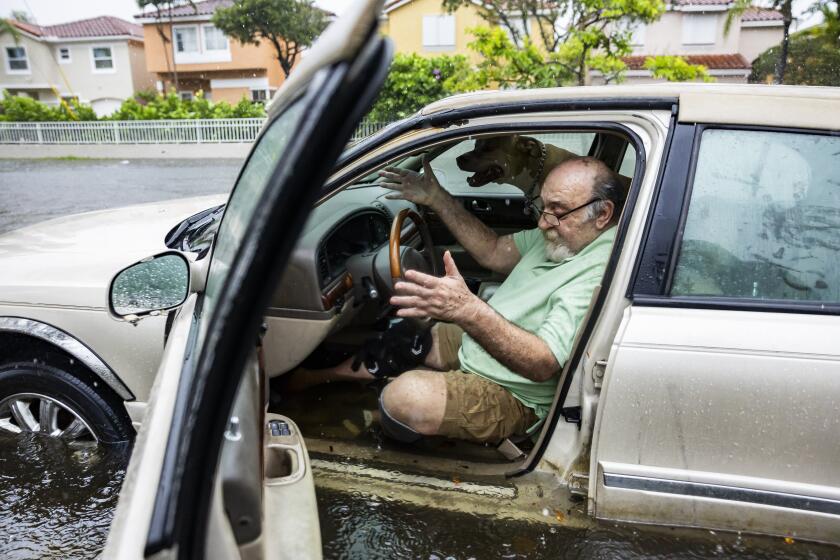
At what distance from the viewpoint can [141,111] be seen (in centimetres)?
2150

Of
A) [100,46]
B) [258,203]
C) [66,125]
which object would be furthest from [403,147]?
[100,46]

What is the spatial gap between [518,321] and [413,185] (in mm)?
900

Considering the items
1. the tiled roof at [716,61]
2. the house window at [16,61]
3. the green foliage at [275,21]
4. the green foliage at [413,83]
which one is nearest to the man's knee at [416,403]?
the green foliage at [413,83]

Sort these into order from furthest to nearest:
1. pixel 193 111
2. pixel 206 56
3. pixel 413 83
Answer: pixel 206 56, pixel 193 111, pixel 413 83

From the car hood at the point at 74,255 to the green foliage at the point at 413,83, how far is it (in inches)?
612

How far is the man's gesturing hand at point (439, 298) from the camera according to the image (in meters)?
1.80

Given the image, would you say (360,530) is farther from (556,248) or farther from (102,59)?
(102,59)

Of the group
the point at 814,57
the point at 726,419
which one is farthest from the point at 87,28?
the point at 726,419

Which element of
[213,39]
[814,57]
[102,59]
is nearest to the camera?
[814,57]

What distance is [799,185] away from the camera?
167 centimetres

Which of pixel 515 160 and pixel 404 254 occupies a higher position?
pixel 515 160

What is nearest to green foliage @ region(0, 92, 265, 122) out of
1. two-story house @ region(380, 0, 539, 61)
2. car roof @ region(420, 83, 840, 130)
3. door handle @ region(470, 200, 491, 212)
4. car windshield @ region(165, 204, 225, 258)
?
two-story house @ region(380, 0, 539, 61)

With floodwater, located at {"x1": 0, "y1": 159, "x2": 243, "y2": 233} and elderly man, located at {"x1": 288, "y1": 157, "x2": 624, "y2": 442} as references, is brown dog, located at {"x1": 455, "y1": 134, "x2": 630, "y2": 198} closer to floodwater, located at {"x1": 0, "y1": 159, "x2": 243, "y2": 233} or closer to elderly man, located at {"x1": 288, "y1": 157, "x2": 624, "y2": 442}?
elderly man, located at {"x1": 288, "y1": 157, "x2": 624, "y2": 442}

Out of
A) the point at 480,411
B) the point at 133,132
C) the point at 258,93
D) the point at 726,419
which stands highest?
the point at 258,93
